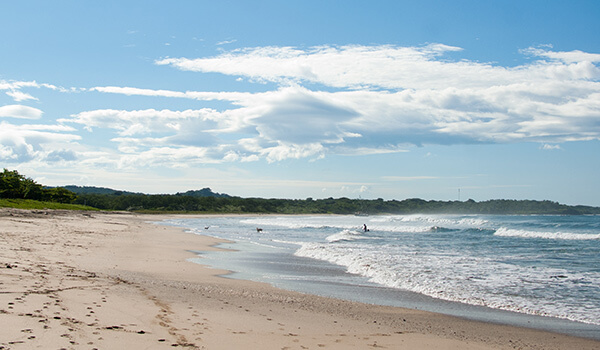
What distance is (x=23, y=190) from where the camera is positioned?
74375mm

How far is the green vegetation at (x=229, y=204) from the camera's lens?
256ft

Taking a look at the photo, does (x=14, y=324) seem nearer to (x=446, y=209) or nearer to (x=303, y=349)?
(x=303, y=349)

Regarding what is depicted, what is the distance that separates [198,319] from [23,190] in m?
78.8

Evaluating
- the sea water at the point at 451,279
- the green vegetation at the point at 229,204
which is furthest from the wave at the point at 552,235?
the green vegetation at the point at 229,204

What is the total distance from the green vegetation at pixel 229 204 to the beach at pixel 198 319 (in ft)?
165

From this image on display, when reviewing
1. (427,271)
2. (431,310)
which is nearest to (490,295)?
(431,310)

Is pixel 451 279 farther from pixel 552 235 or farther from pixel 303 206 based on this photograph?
pixel 303 206

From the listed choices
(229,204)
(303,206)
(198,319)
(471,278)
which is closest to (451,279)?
(471,278)

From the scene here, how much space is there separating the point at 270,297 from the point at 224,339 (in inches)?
172

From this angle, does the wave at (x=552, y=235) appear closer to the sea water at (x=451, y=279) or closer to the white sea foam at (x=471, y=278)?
the sea water at (x=451, y=279)

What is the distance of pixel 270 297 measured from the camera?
11.0m

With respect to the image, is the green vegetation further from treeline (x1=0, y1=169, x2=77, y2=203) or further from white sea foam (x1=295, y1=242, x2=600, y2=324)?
white sea foam (x1=295, y1=242, x2=600, y2=324)

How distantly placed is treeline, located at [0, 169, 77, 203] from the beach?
67341mm

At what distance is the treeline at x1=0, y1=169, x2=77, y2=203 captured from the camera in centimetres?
7025
